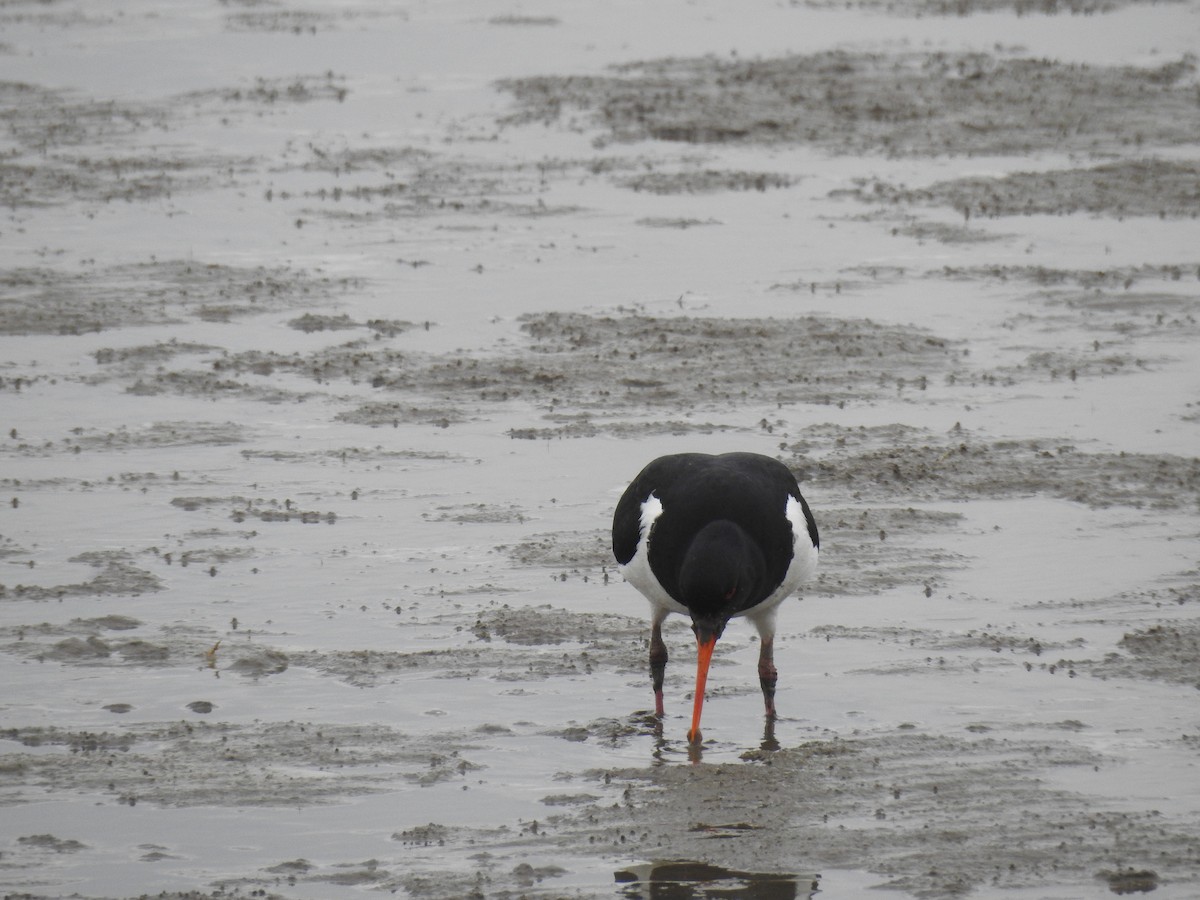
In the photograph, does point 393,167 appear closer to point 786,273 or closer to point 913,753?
point 786,273

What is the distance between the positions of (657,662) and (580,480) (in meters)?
2.78

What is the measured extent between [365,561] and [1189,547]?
4.15 meters

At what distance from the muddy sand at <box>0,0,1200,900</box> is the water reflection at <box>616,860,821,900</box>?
0.9 inches

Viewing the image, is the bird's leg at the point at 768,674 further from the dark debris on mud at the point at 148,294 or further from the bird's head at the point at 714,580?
the dark debris on mud at the point at 148,294

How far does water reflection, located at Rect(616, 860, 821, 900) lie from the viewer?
20.5 ft

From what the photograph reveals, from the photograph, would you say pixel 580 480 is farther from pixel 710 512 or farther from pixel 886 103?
pixel 886 103

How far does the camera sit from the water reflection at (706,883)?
6258mm

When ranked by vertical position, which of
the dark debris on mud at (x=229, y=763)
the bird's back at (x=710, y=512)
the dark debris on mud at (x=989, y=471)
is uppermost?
the bird's back at (x=710, y=512)

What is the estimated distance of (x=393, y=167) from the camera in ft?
60.8

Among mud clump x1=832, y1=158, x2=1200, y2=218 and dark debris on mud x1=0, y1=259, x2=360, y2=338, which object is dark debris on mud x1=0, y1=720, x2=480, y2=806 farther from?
mud clump x1=832, y1=158, x2=1200, y2=218

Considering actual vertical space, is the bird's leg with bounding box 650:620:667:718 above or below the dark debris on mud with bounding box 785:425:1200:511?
below

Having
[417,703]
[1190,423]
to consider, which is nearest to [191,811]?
[417,703]

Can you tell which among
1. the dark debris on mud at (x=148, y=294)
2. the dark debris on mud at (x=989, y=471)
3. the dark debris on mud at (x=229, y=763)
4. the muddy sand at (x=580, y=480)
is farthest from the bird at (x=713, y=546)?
the dark debris on mud at (x=148, y=294)

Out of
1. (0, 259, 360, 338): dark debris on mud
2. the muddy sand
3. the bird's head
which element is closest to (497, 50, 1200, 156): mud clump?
the muddy sand
